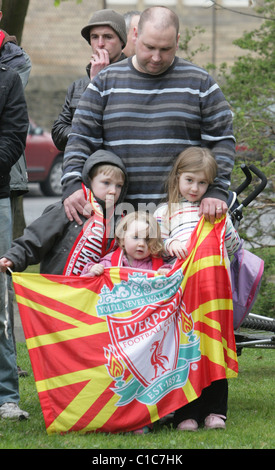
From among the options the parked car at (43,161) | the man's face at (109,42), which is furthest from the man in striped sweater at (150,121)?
the parked car at (43,161)

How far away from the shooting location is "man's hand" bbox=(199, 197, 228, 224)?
16.9 ft

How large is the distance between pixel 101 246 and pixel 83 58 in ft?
65.5

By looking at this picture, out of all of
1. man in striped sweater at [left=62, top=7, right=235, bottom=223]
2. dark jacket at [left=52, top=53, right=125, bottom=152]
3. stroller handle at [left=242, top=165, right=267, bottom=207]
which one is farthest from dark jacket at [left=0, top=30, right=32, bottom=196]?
stroller handle at [left=242, top=165, right=267, bottom=207]

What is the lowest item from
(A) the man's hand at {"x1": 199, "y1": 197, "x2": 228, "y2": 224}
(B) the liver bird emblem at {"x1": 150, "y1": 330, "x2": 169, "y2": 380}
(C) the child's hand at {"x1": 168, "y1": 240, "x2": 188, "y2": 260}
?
(B) the liver bird emblem at {"x1": 150, "y1": 330, "x2": 169, "y2": 380}

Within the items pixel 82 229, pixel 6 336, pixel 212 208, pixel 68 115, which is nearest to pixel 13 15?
pixel 68 115

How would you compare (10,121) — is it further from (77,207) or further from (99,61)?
(99,61)

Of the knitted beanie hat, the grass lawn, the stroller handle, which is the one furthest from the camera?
the knitted beanie hat

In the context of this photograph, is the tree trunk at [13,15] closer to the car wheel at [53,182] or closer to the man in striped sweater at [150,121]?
the man in striped sweater at [150,121]

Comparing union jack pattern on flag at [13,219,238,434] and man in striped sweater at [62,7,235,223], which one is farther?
man in striped sweater at [62,7,235,223]

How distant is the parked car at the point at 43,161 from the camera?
61.5 ft

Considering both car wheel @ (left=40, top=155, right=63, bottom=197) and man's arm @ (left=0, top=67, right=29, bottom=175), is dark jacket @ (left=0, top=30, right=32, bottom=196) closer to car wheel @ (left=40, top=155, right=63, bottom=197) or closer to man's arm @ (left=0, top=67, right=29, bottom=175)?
man's arm @ (left=0, top=67, right=29, bottom=175)

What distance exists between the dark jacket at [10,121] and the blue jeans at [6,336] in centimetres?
14

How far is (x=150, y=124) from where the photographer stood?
5242 mm

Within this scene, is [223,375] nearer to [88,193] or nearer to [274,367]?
[88,193]
